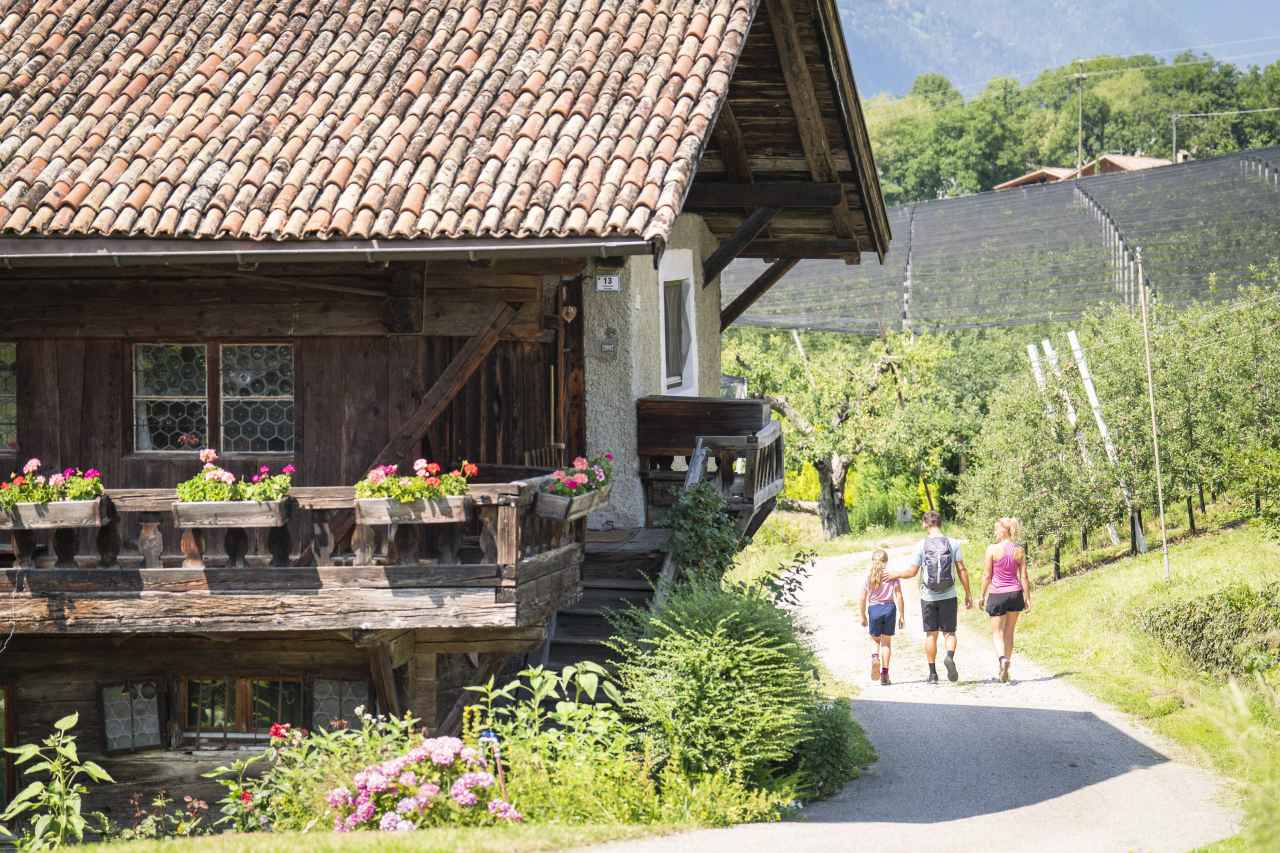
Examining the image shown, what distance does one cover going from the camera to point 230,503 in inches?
400

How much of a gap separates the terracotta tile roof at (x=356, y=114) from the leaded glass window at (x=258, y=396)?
1.65 meters

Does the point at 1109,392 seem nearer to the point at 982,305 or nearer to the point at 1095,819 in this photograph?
the point at 1095,819

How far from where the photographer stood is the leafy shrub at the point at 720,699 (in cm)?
1086

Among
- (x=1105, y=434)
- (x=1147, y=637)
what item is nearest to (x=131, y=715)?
(x=1147, y=637)

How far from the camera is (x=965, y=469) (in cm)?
4019

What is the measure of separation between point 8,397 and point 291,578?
3441 millimetres

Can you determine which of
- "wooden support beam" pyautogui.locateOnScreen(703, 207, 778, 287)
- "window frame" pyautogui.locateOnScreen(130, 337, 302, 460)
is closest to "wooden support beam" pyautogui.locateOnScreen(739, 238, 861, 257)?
"wooden support beam" pyautogui.locateOnScreen(703, 207, 778, 287)

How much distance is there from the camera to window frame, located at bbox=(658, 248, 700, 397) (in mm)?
16000

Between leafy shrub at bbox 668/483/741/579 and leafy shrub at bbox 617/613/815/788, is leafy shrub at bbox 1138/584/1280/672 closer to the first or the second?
leafy shrub at bbox 668/483/741/579

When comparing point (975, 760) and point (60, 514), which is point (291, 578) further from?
point (975, 760)

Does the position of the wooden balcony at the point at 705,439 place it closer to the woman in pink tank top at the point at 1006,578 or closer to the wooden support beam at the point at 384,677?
the woman in pink tank top at the point at 1006,578

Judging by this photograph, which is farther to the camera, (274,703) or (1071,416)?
(1071,416)

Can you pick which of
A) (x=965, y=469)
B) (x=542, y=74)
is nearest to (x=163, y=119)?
(x=542, y=74)

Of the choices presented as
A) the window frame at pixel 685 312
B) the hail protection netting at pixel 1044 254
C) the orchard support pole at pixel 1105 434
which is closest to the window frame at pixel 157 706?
the window frame at pixel 685 312
